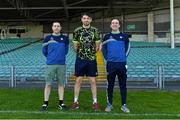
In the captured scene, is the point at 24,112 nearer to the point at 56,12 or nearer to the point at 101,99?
the point at 101,99

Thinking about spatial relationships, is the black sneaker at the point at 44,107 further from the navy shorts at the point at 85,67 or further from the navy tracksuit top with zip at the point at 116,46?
the navy tracksuit top with zip at the point at 116,46

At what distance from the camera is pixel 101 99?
9742 mm

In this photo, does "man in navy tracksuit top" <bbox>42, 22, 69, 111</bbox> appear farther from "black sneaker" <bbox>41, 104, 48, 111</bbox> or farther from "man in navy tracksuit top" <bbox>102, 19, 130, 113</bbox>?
"man in navy tracksuit top" <bbox>102, 19, 130, 113</bbox>

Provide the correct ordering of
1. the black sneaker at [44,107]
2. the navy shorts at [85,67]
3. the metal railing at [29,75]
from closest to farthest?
the navy shorts at [85,67] → the black sneaker at [44,107] → the metal railing at [29,75]

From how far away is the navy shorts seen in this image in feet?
26.4

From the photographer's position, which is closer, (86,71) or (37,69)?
(86,71)

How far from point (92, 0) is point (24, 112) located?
93.9 feet

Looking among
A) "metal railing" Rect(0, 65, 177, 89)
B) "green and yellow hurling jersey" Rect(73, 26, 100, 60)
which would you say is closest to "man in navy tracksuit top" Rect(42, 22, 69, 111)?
"green and yellow hurling jersey" Rect(73, 26, 100, 60)

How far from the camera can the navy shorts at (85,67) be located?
26.4 feet

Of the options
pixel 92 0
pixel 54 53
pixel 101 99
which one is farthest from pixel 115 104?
pixel 92 0

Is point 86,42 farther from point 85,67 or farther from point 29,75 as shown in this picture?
point 29,75

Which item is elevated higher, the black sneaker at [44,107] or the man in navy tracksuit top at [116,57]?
the man in navy tracksuit top at [116,57]

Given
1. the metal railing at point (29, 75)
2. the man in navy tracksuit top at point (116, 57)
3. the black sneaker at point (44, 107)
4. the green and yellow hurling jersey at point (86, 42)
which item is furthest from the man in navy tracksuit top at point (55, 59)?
the metal railing at point (29, 75)

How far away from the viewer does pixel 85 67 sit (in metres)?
8.07
